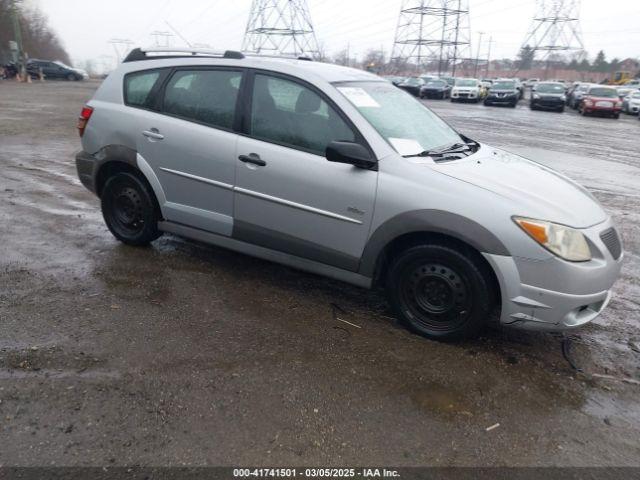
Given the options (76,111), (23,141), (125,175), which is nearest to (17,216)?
(125,175)

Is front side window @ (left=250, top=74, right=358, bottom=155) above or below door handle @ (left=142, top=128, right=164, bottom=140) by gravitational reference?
A: above

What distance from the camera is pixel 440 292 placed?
3582 mm

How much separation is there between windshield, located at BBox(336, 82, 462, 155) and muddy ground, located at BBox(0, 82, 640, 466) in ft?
4.35

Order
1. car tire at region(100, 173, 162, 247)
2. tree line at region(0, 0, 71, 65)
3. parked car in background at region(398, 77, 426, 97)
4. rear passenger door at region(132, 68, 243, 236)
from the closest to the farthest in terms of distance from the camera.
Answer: rear passenger door at region(132, 68, 243, 236) < car tire at region(100, 173, 162, 247) < parked car in background at region(398, 77, 426, 97) < tree line at region(0, 0, 71, 65)

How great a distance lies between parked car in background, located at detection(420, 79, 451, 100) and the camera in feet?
129

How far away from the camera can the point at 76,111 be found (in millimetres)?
19141

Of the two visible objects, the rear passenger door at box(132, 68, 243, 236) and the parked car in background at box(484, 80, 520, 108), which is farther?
the parked car in background at box(484, 80, 520, 108)

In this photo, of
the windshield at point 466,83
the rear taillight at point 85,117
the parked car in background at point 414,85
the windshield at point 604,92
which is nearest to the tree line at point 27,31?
the parked car in background at point 414,85

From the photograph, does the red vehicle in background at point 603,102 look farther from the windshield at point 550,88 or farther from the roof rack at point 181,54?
the roof rack at point 181,54

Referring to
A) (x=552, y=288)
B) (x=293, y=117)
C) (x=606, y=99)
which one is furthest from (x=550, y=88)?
(x=552, y=288)

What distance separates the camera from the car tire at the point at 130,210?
487cm

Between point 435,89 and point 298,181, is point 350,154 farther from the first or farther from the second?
point 435,89

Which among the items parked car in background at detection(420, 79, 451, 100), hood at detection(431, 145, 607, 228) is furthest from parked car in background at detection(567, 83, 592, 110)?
hood at detection(431, 145, 607, 228)

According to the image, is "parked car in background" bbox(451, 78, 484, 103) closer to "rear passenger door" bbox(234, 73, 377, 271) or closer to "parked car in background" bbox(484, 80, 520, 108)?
"parked car in background" bbox(484, 80, 520, 108)
